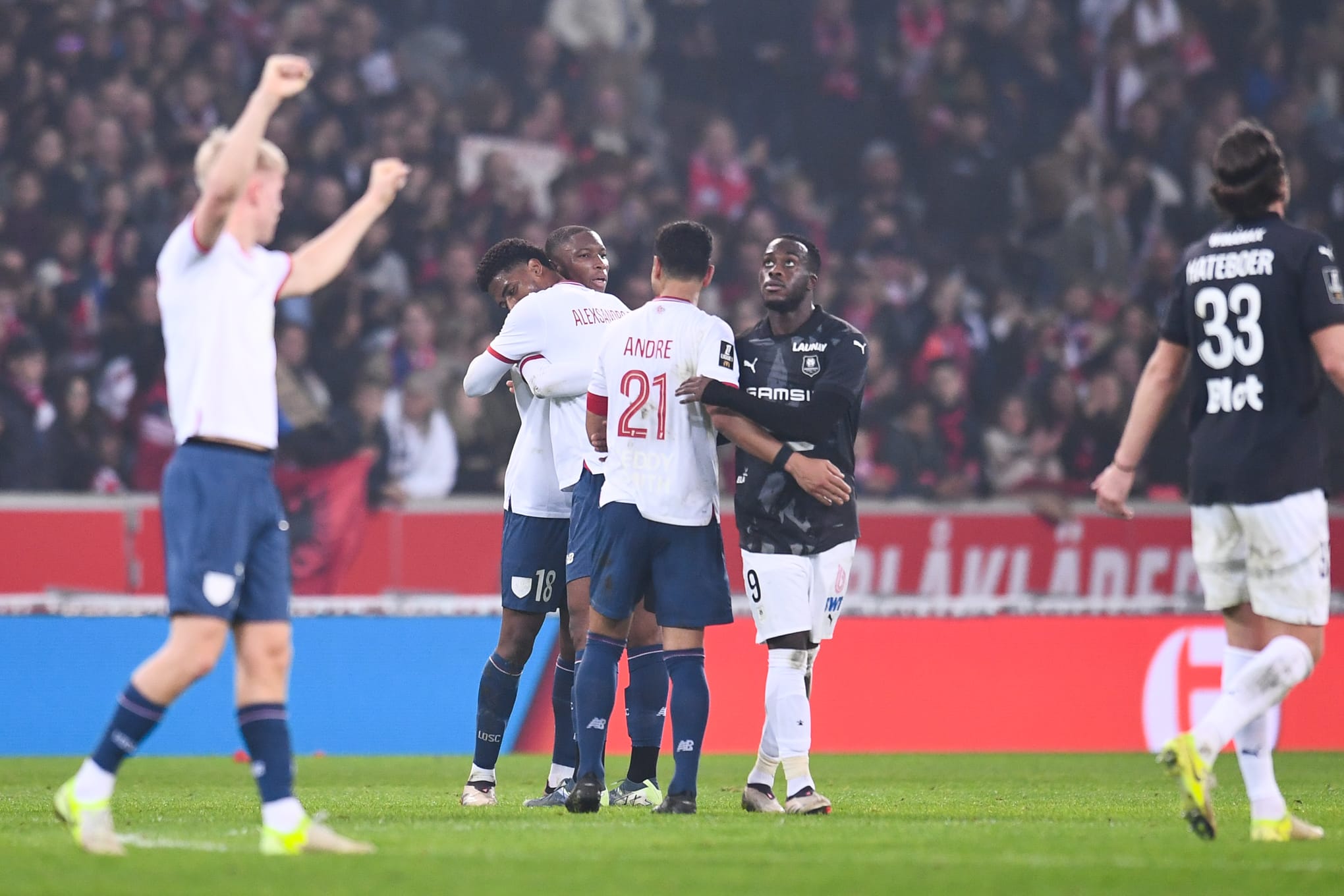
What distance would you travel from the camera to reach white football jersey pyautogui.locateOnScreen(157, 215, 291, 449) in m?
5.75

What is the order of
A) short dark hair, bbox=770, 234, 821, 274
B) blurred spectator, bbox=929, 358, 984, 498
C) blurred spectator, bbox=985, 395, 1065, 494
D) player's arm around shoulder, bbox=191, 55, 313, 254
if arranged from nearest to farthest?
1. player's arm around shoulder, bbox=191, 55, 313, 254
2. short dark hair, bbox=770, 234, 821, 274
3. blurred spectator, bbox=929, 358, 984, 498
4. blurred spectator, bbox=985, 395, 1065, 494

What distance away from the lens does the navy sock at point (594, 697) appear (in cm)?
740

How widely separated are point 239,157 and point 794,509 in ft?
10.2

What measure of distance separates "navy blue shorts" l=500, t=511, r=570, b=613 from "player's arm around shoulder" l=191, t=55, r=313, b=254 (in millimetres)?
2854

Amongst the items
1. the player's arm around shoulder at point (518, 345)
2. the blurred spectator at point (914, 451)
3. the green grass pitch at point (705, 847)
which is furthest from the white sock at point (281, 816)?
the blurred spectator at point (914, 451)

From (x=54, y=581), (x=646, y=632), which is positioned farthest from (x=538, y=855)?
(x=54, y=581)

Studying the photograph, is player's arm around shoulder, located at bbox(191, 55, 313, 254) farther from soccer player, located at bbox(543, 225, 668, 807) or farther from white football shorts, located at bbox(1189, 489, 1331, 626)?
white football shorts, located at bbox(1189, 489, 1331, 626)

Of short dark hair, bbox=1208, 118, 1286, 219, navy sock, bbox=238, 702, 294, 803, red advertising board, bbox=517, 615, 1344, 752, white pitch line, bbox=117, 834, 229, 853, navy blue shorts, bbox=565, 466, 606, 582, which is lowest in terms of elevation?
red advertising board, bbox=517, 615, 1344, 752

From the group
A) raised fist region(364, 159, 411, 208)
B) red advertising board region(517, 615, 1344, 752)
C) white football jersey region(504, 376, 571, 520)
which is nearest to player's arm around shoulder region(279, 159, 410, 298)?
raised fist region(364, 159, 411, 208)

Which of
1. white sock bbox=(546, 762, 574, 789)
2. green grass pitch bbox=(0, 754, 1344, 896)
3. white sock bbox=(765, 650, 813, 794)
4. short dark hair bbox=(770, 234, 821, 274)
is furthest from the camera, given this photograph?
white sock bbox=(546, 762, 574, 789)

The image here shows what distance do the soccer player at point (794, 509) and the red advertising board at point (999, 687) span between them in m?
5.01

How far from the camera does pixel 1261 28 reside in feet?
70.1

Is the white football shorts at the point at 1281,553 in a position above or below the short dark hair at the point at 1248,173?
below

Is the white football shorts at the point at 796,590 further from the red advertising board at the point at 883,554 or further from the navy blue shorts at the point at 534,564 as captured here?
the red advertising board at the point at 883,554
